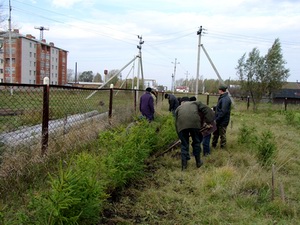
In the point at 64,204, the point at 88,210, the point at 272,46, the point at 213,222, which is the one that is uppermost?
the point at 272,46

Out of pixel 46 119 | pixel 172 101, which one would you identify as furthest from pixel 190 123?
pixel 172 101

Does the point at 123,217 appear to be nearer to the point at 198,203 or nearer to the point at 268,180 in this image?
the point at 198,203

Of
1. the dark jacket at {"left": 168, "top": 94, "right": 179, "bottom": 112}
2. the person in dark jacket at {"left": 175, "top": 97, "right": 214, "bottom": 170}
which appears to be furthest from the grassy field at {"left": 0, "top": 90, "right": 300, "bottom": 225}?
the dark jacket at {"left": 168, "top": 94, "right": 179, "bottom": 112}

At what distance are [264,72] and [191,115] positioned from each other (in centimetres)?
2177

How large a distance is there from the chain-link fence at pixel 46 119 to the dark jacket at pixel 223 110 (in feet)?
9.09

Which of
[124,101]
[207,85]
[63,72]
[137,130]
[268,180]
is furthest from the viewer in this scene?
[207,85]

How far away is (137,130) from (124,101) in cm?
549

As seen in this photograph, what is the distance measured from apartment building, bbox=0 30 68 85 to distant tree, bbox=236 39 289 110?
46796mm

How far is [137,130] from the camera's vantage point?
5180 millimetres

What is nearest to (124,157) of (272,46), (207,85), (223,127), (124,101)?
(223,127)

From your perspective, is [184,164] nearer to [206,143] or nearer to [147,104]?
[206,143]

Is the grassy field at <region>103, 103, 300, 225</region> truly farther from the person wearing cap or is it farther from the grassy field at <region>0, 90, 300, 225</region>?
the person wearing cap

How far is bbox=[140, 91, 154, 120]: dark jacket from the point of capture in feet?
27.8

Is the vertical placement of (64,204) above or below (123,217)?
above
